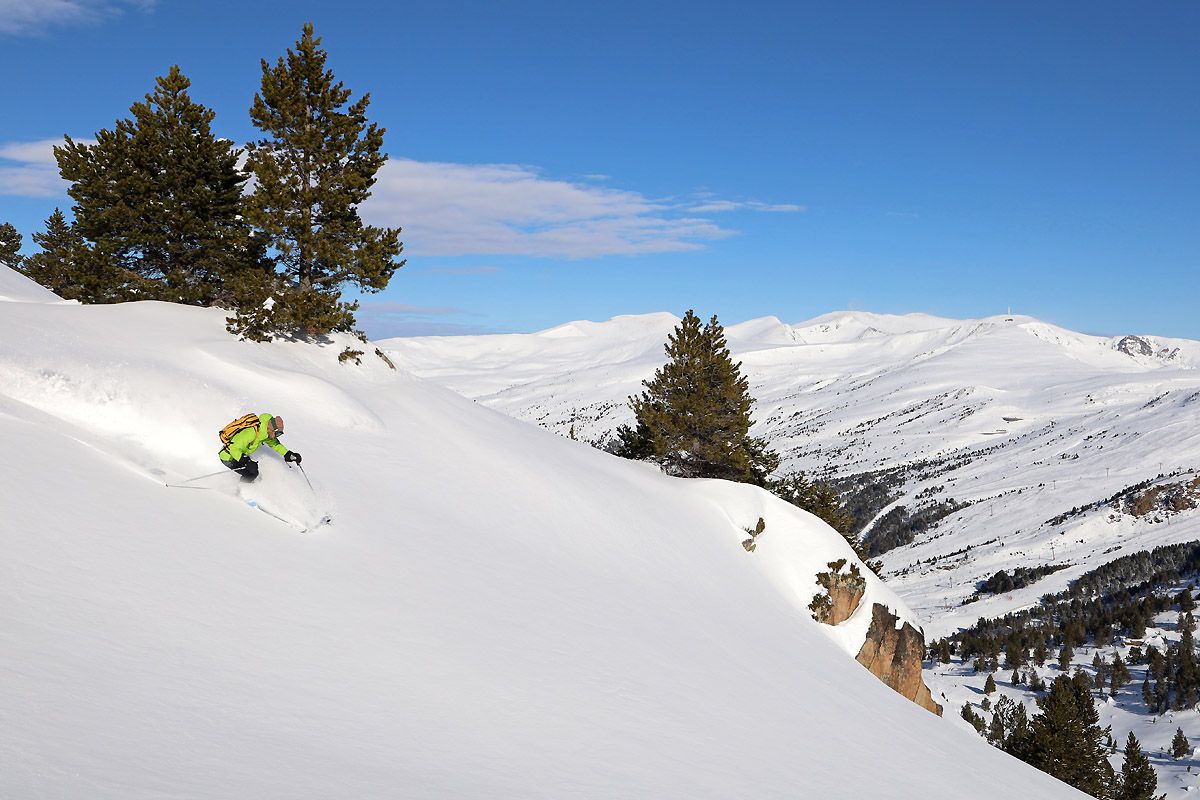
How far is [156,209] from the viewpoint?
2570 centimetres

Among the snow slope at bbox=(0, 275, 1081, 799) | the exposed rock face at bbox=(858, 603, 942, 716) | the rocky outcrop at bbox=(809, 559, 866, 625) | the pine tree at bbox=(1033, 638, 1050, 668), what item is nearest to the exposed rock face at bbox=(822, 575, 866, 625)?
the rocky outcrop at bbox=(809, 559, 866, 625)

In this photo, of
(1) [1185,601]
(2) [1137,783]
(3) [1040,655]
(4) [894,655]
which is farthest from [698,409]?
(1) [1185,601]

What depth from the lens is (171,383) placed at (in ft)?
51.0

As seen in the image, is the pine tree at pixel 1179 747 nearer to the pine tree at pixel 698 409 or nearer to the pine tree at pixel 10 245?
the pine tree at pixel 698 409

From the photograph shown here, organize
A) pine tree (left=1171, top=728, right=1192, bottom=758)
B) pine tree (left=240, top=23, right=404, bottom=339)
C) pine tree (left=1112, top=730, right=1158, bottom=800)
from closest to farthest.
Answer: pine tree (left=240, top=23, right=404, bottom=339) → pine tree (left=1112, top=730, right=1158, bottom=800) → pine tree (left=1171, top=728, right=1192, bottom=758)

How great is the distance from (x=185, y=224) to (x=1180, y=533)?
19376cm

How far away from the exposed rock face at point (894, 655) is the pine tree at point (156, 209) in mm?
27095

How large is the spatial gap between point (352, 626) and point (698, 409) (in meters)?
29.7

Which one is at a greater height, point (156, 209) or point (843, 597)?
point (156, 209)

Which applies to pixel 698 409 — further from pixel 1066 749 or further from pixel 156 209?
pixel 1066 749

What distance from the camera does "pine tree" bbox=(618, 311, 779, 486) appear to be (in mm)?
38500

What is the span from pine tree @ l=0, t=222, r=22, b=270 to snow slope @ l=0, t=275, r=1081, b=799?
177ft

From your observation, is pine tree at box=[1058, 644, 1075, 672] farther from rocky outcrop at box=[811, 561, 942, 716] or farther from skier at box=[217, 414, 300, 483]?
skier at box=[217, 414, 300, 483]

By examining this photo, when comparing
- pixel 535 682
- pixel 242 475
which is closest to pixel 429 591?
pixel 535 682
